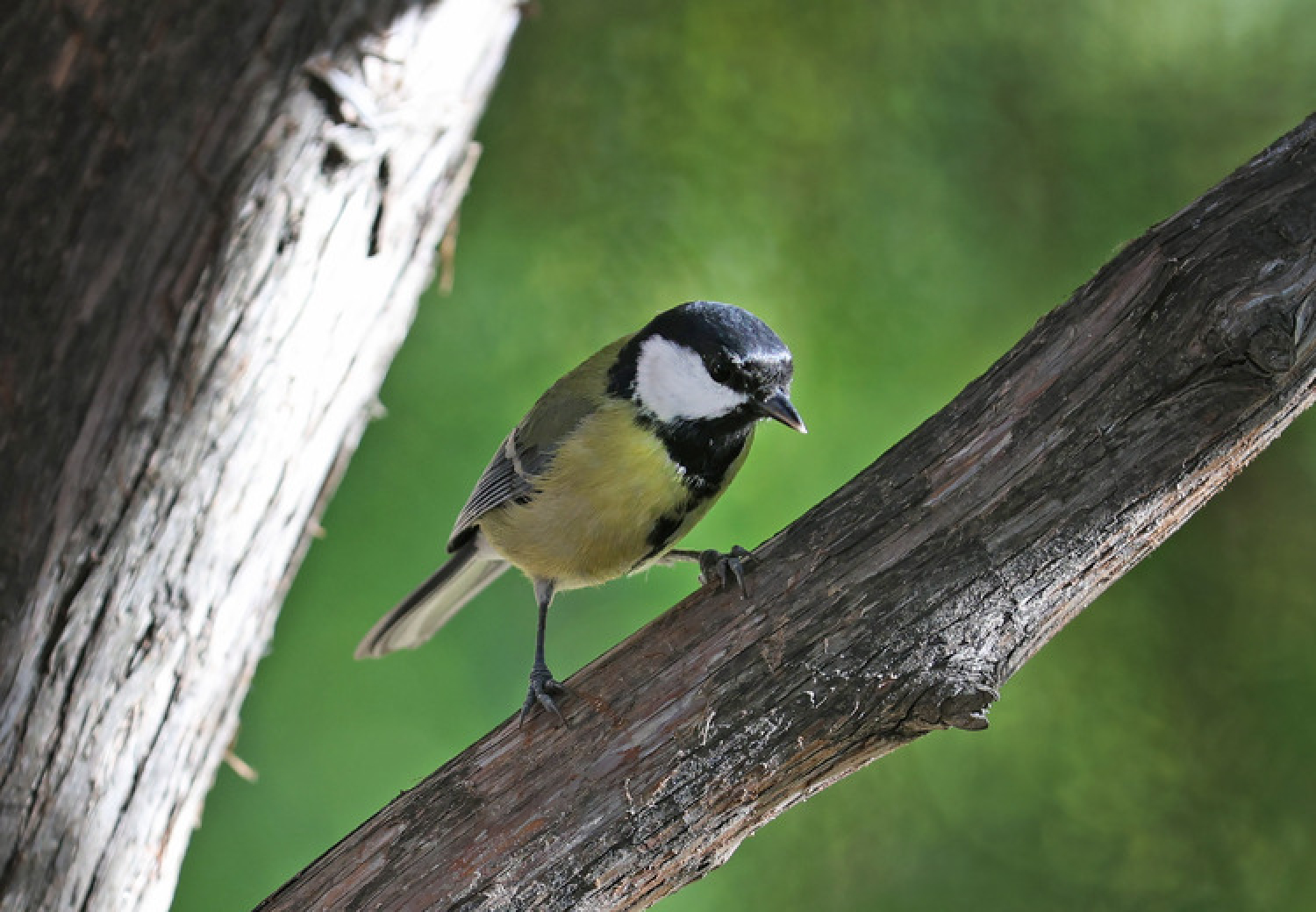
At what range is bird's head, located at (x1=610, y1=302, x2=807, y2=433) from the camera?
1249mm

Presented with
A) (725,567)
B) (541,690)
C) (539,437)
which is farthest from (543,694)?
(539,437)

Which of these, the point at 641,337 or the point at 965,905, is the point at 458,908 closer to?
the point at 641,337

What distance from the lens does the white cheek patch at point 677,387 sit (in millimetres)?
1273

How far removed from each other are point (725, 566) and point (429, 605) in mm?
598

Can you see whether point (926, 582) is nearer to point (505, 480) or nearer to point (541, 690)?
point (541, 690)

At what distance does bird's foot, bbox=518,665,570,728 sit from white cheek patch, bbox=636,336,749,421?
0.31 meters

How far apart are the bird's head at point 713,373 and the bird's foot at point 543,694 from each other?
1.00 ft

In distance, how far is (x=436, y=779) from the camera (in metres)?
1.11

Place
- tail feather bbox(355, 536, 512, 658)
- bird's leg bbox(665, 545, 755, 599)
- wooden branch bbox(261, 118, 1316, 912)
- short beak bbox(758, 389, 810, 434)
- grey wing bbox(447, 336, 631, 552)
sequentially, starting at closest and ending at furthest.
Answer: wooden branch bbox(261, 118, 1316, 912), bird's leg bbox(665, 545, 755, 599), short beak bbox(758, 389, 810, 434), grey wing bbox(447, 336, 631, 552), tail feather bbox(355, 536, 512, 658)

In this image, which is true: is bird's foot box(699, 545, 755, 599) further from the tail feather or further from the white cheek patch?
the tail feather

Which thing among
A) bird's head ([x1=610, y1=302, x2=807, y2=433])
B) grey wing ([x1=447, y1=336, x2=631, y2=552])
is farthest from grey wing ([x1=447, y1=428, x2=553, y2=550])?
bird's head ([x1=610, y1=302, x2=807, y2=433])

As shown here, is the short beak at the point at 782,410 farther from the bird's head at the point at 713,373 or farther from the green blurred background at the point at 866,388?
the green blurred background at the point at 866,388

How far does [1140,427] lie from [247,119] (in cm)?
88

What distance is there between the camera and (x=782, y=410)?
4.06 feet
